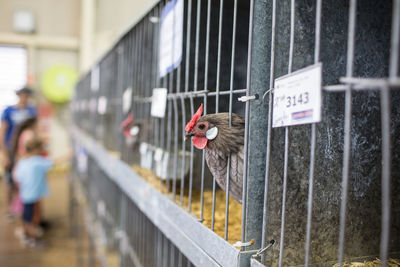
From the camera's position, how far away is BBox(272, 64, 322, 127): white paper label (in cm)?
52

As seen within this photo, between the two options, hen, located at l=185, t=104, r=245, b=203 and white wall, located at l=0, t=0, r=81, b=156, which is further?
white wall, located at l=0, t=0, r=81, b=156

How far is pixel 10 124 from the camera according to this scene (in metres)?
4.55

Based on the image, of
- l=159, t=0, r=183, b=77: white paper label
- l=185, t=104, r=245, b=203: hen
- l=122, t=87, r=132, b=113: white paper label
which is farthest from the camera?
l=122, t=87, r=132, b=113: white paper label

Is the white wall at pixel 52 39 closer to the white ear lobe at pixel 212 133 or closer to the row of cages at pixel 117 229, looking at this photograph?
the row of cages at pixel 117 229

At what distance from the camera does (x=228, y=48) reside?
123 centimetres

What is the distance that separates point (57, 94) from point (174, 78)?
6.31 m

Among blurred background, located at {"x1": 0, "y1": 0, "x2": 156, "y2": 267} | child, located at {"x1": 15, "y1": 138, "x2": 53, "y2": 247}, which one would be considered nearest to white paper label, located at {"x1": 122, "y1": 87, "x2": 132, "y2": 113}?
child, located at {"x1": 15, "y1": 138, "x2": 53, "y2": 247}

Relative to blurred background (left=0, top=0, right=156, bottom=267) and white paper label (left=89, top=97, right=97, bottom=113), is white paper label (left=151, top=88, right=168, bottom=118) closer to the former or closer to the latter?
white paper label (left=89, top=97, right=97, bottom=113)

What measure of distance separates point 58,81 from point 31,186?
379 cm

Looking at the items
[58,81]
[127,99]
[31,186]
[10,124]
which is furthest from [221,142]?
[58,81]

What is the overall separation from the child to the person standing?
0.91 m

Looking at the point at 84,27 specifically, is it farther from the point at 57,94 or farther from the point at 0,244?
the point at 0,244

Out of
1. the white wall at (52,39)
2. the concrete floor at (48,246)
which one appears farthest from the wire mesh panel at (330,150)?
the white wall at (52,39)

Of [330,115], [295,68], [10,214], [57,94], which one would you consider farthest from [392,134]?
[57,94]
